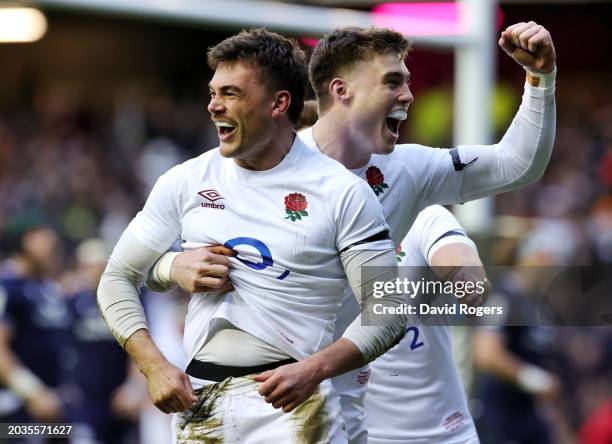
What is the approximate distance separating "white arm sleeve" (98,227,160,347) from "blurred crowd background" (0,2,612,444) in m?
3.09

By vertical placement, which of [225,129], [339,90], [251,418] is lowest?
[251,418]

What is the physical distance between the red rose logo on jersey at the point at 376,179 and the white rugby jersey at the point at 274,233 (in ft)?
1.56

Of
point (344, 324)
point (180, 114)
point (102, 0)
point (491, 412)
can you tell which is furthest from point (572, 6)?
point (344, 324)

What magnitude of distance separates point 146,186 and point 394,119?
13160 mm

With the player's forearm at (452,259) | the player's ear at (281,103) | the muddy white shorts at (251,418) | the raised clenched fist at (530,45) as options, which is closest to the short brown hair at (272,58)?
the player's ear at (281,103)

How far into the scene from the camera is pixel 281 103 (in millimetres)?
4137

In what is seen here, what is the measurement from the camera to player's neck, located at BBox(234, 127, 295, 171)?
4.10 meters

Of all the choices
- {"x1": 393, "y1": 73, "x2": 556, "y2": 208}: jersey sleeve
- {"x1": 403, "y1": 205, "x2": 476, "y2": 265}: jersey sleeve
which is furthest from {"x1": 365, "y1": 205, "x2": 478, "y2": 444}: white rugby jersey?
{"x1": 393, "y1": 73, "x2": 556, "y2": 208}: jersey sleeve

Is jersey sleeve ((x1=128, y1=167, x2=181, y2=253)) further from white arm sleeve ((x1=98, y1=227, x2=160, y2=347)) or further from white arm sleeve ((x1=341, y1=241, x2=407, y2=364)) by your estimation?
white arm sleeve ((x1=341, y1=241, x2=407, y2=364))

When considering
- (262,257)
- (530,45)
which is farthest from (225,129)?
(530,45)

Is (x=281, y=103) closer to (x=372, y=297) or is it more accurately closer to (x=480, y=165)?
(x=372, y=297)

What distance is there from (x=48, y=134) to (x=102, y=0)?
13564mm

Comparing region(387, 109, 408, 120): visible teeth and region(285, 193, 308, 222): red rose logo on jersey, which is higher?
region(387, 109, 408, 120): visible teeth

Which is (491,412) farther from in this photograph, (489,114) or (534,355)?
(489,114)
